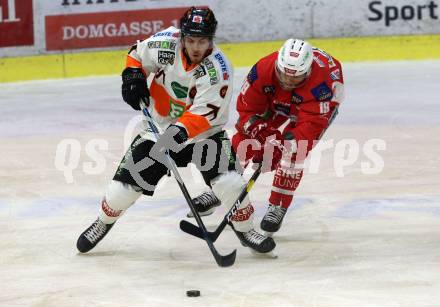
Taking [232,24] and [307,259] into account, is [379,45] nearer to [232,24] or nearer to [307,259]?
[232,24]

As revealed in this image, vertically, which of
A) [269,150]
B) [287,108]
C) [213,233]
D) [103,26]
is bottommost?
[103,26]

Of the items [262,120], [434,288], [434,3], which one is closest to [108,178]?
[262,120]

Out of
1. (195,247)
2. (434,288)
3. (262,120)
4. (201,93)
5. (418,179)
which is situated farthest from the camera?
(418,179)

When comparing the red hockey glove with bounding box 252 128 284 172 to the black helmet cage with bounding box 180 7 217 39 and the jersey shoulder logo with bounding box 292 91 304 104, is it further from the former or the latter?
the black helmet cage with bounding box 180 7 217 39

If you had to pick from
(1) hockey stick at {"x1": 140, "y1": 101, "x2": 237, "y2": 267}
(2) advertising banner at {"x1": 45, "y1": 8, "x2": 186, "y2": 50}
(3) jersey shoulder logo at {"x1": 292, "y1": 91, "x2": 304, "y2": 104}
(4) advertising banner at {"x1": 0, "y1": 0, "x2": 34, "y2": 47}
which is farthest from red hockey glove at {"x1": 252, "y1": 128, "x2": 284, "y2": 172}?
(4) advertising banner at {"x1": 0, "y1": 0, "x2": 34, "y2": 47}

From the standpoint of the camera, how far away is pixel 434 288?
4039 mm

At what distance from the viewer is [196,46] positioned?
173 inches

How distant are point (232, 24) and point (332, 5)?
964 millimetres

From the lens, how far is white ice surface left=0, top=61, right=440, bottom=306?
160 inches

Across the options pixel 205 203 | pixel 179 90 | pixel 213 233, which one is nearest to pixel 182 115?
pixel 179 90

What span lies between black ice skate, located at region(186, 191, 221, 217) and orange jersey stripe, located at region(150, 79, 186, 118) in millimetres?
856

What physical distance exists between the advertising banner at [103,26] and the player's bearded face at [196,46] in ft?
17.6

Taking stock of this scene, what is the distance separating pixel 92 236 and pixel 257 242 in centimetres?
73

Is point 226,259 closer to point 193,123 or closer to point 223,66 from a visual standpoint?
point 193,123
